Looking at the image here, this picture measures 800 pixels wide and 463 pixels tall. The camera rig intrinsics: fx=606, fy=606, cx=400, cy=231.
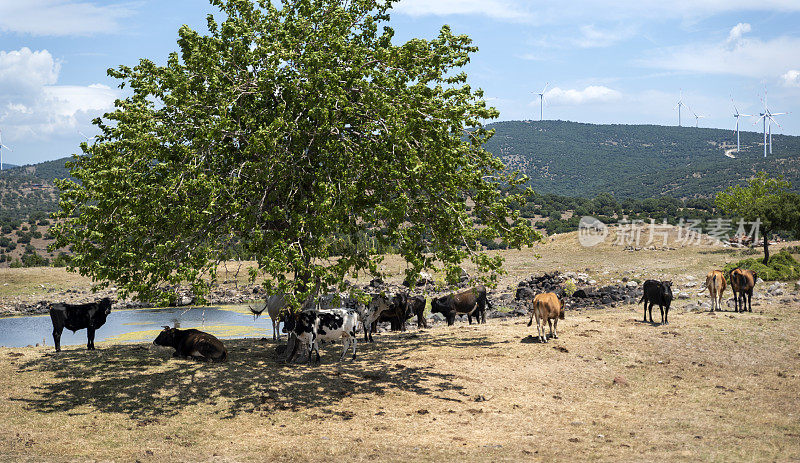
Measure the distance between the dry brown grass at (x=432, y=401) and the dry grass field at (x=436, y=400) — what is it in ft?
0.14

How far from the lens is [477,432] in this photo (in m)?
10.7

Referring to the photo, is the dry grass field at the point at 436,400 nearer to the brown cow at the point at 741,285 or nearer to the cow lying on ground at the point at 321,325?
the cow lying on ground at the point at 321,325

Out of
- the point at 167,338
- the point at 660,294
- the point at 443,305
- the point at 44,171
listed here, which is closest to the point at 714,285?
the point at 660,294

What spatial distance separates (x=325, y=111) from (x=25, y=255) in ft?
247

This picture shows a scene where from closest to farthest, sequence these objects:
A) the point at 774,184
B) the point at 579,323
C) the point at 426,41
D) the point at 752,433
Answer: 1. the point at 752,433
2. the point at 426,41
3. the point at 579,323
4. the point at 774,184

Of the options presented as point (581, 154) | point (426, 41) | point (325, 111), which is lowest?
point (325, 111)

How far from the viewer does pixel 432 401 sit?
1253cm

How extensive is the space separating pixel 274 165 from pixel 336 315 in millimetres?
4385

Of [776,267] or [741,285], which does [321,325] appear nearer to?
[741,285]

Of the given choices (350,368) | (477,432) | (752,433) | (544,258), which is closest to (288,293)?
(350,368)

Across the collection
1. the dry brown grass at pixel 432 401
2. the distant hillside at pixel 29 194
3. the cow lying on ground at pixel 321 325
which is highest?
the distant hillside at pixel 29 194

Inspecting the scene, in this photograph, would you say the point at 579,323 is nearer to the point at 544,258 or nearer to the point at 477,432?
the point at 477,432

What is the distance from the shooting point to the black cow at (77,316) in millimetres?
15555
